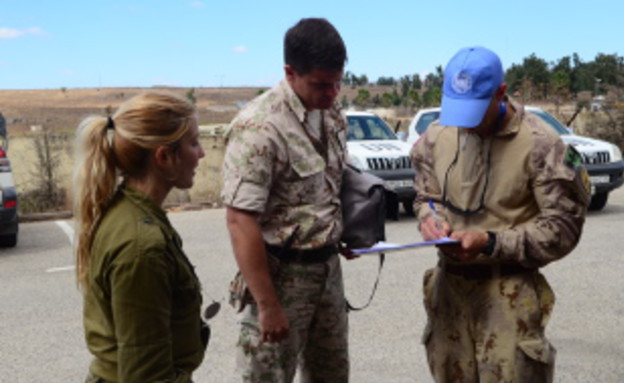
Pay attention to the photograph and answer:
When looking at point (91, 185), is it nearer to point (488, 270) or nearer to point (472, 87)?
point (472, 87)

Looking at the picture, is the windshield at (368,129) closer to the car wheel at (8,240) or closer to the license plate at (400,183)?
the license plate at (400,183)

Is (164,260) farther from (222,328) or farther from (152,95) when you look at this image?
(222,328)

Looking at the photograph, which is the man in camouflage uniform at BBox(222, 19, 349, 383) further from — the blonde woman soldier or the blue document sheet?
the blonde woman soldier

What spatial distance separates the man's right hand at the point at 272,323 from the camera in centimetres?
290

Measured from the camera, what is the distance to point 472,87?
2.94 metres

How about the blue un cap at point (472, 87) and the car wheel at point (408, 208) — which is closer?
the blue un cap at point (472, 87)

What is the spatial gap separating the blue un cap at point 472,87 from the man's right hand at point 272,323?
37.3 inches

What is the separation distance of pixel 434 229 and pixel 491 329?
1.43ft

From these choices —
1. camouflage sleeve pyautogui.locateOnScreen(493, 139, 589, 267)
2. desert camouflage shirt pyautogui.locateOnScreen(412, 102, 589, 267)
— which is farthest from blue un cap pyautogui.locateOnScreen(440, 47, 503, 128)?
camouflage sleeve pyautogui.locateOnScreen(493, 139, 589, 267)

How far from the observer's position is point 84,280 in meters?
2.18

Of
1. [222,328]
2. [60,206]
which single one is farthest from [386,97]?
[222,328]

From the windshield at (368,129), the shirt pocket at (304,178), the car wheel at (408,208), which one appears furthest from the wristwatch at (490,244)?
the windshield at (368,129)

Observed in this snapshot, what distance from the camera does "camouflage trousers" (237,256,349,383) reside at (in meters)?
3.03

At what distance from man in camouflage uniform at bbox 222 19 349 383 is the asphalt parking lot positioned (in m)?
2.17
